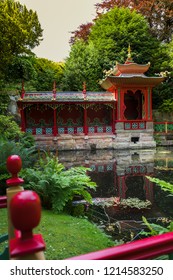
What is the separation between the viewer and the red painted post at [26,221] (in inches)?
40.9

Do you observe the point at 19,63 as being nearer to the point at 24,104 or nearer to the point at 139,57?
the point at 24,104

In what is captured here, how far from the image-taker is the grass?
4.10 metres

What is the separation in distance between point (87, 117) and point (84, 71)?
5.35m

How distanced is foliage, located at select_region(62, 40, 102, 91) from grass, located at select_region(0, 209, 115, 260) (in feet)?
70.5

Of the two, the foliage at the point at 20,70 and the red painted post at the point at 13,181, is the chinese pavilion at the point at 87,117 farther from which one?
the red painted post at the point at 13,181

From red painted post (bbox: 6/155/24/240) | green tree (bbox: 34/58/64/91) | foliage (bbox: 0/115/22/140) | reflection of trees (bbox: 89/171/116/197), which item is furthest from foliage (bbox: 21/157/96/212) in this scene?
green tree (bbox: 34/58/64/91)

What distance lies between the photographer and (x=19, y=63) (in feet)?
71.5

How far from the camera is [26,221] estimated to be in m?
1.05

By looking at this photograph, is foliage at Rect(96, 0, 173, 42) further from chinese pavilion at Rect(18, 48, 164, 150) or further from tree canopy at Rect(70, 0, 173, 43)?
chinese pavilion at Rect(18, 48, 164, 150)

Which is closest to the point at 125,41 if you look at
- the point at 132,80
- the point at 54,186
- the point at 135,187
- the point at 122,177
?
the point at 132,80

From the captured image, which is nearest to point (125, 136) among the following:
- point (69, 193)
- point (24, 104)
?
point (24, 104)

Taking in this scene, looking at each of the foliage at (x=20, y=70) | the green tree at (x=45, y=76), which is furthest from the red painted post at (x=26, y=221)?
the green tree at (x=45, y=76)

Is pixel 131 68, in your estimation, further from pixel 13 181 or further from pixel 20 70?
pixel 13 181
